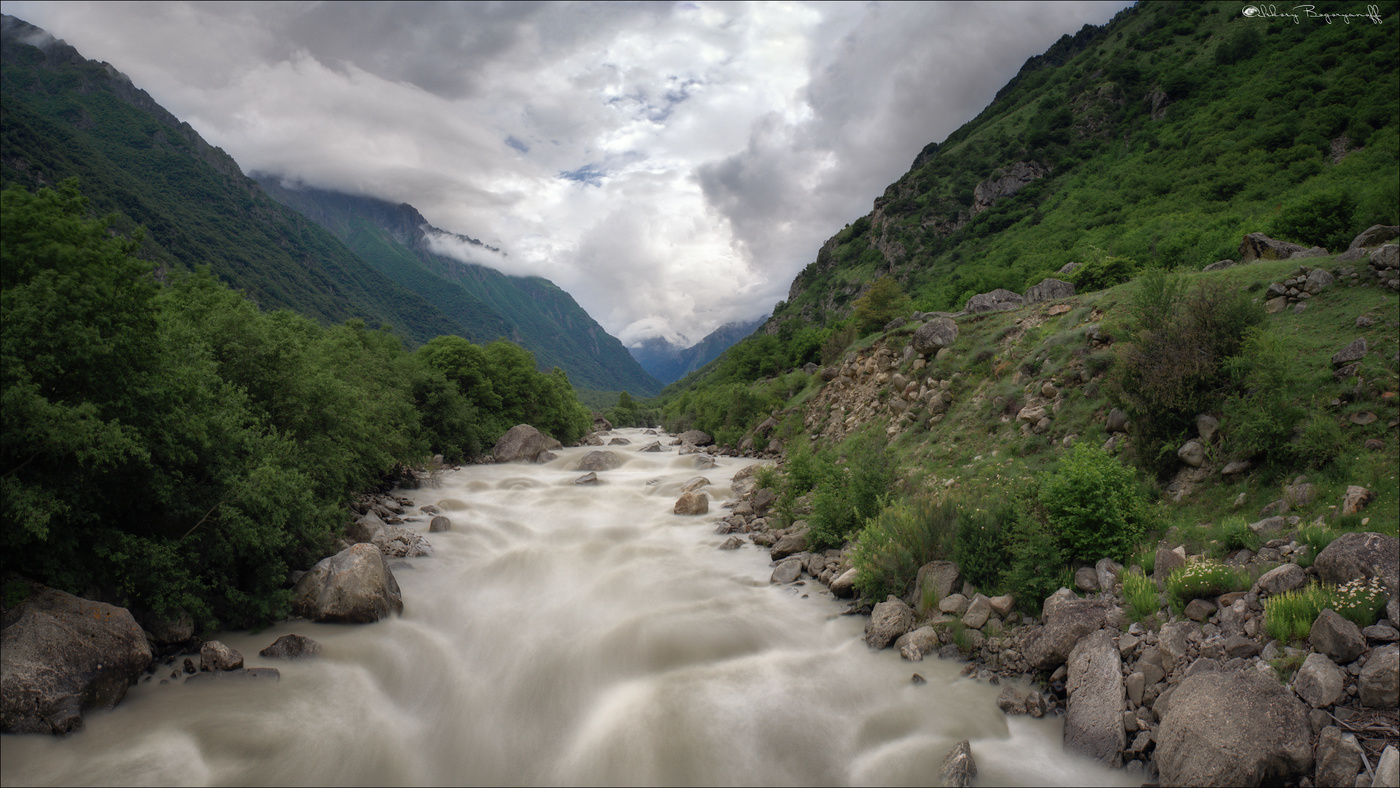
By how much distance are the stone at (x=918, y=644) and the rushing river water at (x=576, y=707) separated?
25 centimetres

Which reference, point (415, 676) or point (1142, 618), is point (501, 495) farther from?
point (1142, 618)

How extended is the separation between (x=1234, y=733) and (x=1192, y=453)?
23.3ft

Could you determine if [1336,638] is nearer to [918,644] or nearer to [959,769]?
[959,769]

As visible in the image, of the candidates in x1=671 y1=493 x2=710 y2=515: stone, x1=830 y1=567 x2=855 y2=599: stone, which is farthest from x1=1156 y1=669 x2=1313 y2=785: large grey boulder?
x1=671 y1=493 x2=710 y2=515: stone

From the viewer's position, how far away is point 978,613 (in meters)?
10.7

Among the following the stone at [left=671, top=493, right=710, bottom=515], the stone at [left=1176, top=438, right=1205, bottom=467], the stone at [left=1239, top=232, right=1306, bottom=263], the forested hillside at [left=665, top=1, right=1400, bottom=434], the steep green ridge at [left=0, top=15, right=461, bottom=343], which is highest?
the steep green ridge at [left=0, top=15, right=461, bottom=343]

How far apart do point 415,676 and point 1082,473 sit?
14.0 m

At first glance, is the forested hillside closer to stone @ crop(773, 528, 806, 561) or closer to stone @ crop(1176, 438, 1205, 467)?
stone @ crop(1176, 438, 1205, 467)

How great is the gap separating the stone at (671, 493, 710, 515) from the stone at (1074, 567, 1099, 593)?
49.9 ft

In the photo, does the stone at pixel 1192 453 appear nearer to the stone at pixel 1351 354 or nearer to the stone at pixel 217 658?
the stone at pixel 1351 354

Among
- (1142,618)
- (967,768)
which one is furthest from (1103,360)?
(967,768)

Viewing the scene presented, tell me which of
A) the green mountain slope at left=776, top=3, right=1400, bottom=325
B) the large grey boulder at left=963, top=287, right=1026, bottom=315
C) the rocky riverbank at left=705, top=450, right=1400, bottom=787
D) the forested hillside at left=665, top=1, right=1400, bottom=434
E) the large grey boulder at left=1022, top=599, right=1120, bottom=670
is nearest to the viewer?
the rocky riverbank at left=705, top=450, right=1400, bottom=787

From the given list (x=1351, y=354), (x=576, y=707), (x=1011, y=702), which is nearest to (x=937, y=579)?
(x=1011, y=702)

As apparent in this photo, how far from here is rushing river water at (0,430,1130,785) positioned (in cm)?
807
